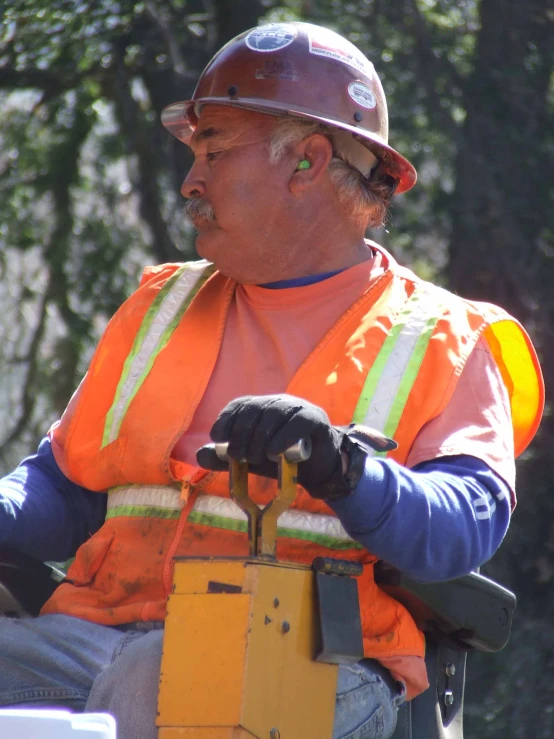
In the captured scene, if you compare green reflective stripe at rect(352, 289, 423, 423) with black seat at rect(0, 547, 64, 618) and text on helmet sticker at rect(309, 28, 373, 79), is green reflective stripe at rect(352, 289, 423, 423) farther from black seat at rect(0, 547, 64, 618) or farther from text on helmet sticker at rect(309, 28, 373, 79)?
black seat at rect(0, 547, 64, 618)

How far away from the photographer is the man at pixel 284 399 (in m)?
2.11

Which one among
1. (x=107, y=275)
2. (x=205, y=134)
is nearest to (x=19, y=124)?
(x=107, y=275)

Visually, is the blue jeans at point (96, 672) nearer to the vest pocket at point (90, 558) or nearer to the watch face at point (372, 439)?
the vest pocket at point (90, 558)

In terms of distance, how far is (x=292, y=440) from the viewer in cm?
178

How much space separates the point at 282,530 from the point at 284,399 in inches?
19.3

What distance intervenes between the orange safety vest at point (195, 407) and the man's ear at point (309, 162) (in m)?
0.26

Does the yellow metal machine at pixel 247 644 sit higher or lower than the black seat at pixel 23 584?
higher

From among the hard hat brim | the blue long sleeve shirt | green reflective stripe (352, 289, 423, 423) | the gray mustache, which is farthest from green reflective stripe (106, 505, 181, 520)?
the hard hat brim

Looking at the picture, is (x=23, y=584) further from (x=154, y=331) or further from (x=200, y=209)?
(x=200, y=209)

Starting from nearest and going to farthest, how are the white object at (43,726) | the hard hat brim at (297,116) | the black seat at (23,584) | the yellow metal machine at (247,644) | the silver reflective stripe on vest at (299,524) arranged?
the white object at (43,726)
the yellow metal machine at (247,644)
the silver reflective stripe on vest at (299,524)
the black seat at (23,584)
the hard hat brim at (297,116)

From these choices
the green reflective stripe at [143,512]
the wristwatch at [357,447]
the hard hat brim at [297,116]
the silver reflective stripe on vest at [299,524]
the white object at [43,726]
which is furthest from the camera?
the hard hat brim at [297,116]

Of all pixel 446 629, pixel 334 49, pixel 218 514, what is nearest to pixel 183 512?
pixel 218 514

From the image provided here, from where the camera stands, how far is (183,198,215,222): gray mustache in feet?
8.61

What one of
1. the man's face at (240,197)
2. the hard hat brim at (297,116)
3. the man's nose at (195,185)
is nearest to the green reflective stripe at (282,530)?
the man's face at (240,197)
